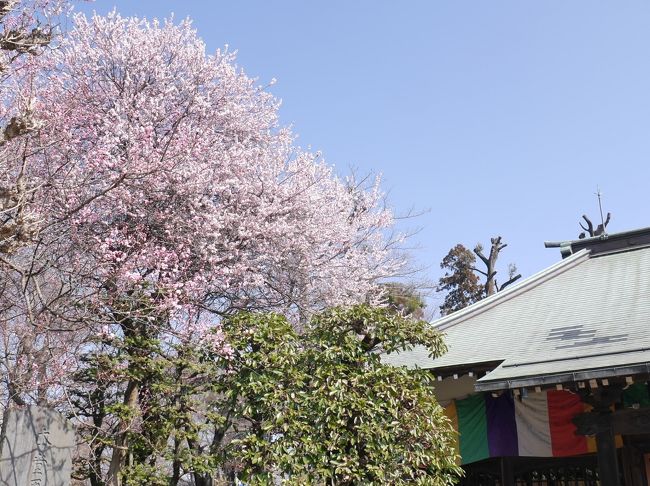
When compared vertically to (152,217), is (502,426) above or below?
A: below

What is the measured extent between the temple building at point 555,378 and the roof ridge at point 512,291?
0.08ft

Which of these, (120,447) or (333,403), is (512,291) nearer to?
(333,403)

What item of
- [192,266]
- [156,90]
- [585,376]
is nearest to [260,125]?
[156,90]

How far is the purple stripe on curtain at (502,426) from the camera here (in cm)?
892

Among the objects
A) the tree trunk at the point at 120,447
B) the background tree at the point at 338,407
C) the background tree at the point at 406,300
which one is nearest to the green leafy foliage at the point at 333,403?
the background tree at the point at 338,407

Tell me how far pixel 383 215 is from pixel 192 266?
6781 millimetres

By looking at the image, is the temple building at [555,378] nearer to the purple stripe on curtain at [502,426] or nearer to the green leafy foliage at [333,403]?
the purple stripe on curtain at [502,426]

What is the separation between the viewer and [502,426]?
9.05 metres

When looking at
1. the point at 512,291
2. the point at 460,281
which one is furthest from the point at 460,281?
the point at 512,291

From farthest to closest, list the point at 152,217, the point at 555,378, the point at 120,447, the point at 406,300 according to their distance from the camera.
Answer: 1. the point at 406,300
2. the point at 152,217
3. the point at 120,447
4. the point at 555,378

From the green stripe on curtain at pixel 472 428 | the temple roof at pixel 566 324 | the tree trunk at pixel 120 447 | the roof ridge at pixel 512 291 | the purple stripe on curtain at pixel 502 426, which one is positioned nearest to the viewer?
the temple roof at pixel 566 324

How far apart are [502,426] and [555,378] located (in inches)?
94.4

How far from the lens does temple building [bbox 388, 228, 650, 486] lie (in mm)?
7188

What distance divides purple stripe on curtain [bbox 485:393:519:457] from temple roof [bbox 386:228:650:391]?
2.72ft
